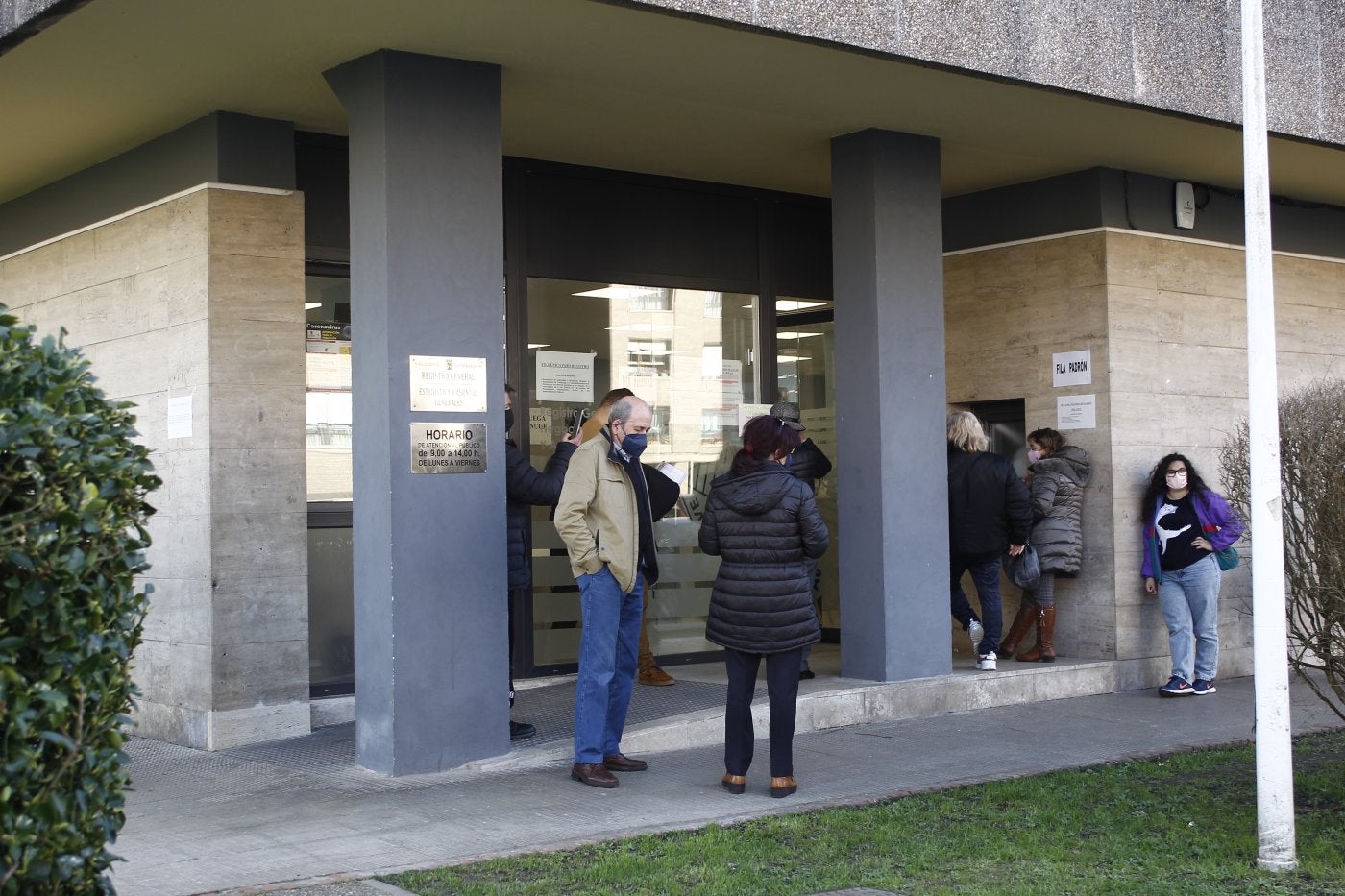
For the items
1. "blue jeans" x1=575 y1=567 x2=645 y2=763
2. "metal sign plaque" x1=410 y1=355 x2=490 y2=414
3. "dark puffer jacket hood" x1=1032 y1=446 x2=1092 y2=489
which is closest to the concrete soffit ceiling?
"metal sign plaque" x1=410 y1=355 x2=490 y2=414

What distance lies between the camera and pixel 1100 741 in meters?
8.45

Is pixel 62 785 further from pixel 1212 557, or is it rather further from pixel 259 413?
pixel 1212 557

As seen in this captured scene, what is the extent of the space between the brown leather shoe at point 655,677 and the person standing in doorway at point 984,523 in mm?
2092

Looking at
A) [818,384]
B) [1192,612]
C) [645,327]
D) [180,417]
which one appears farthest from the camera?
[818,384]

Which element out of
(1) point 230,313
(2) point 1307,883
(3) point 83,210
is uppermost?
(3) point 83,210

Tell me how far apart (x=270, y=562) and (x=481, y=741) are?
1.99 m

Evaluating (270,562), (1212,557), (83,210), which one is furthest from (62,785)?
(1212,557)

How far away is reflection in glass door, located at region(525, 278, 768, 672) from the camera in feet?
33.3

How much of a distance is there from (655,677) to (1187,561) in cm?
387

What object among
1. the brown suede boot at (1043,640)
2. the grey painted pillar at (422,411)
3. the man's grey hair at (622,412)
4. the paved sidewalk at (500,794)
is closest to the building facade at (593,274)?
the grey painted pillar at (422,411)

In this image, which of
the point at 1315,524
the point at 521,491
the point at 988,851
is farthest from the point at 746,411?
the point at 988,851

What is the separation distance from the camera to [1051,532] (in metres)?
10.6

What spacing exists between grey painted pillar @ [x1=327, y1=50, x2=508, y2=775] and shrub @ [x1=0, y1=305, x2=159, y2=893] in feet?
12.8

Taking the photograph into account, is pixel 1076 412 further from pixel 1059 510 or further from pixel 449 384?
pixel 449 384
